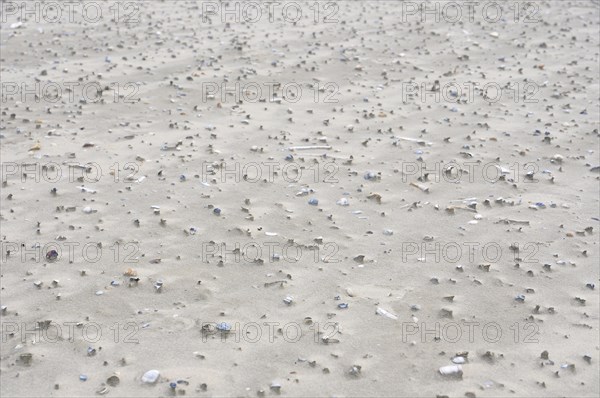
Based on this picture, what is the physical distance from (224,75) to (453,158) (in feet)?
11.3

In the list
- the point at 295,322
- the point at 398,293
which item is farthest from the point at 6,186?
the point at 398,293

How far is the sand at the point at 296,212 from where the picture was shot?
4.71 meters

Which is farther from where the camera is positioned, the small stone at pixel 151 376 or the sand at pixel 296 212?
the sand at pixel 296 212

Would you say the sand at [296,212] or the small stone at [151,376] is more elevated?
the sand at [296,212]

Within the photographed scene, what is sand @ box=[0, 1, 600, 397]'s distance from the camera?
15.5 ft

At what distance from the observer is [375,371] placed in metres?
4.61

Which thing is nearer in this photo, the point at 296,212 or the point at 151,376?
the point at 151,376

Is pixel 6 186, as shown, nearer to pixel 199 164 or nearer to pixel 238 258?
pixel 199 164

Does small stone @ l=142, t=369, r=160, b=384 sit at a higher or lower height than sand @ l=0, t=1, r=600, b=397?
lower

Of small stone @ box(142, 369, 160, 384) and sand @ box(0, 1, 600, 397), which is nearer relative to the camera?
small stone @ box(142, 369, 160, 384)

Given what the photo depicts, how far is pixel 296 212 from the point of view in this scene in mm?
6504

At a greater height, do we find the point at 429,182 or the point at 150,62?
the point at 150,62

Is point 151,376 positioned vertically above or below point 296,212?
below

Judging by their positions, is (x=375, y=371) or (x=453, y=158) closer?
(x=375, y=371)
